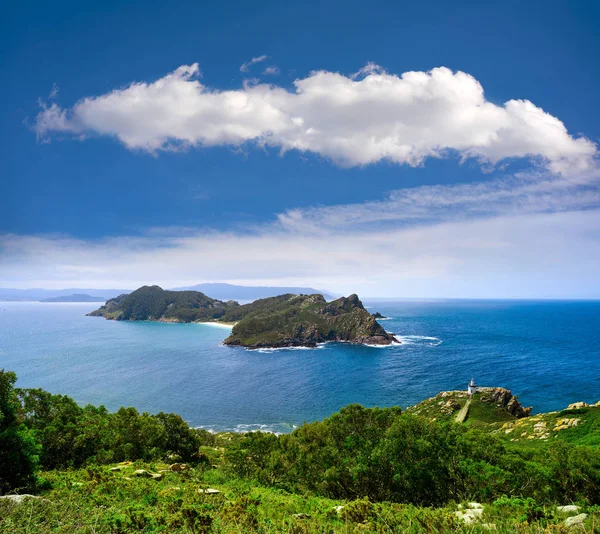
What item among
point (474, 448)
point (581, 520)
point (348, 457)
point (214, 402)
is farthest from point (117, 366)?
point (581, 520)

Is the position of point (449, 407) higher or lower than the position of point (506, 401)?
lower

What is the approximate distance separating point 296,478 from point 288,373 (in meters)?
75.8

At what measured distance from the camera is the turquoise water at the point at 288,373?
68625 mm

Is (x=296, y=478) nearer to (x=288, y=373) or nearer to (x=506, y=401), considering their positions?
(x=506, y=401)

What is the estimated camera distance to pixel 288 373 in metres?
97.1

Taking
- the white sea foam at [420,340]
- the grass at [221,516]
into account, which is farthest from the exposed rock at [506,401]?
the white sea foam at [420,340]

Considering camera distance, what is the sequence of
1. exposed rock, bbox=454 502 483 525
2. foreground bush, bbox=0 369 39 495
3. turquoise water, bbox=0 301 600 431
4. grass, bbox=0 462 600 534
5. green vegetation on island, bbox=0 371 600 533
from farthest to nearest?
1. turquoise water, bbox=0 301 600 431
2. foreground bush, bbox=0 369 39 495
3. exposed rock, bbox=454 502 483 525
4. green vegetation on island, bbox=0 371 600 533
5. grass, bbox=0 462 600 534

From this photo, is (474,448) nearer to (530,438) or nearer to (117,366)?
(530,438)

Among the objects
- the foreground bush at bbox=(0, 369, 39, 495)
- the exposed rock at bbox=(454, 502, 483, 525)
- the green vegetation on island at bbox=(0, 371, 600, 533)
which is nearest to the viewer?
the green vegetation on island at bbox=(0, 371, 600, 533)

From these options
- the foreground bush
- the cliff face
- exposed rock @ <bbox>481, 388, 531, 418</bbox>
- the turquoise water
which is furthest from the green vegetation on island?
the cliff face

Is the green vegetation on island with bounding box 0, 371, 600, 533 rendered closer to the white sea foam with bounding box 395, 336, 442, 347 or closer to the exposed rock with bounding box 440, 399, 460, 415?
the exposed rock with bounding box 440, 399, 460, 415

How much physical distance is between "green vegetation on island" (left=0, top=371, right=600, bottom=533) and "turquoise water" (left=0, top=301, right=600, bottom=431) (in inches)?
1289

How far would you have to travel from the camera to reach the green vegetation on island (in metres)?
10.2

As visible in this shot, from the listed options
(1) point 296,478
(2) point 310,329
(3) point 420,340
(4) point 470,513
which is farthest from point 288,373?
(4) point 470,513
